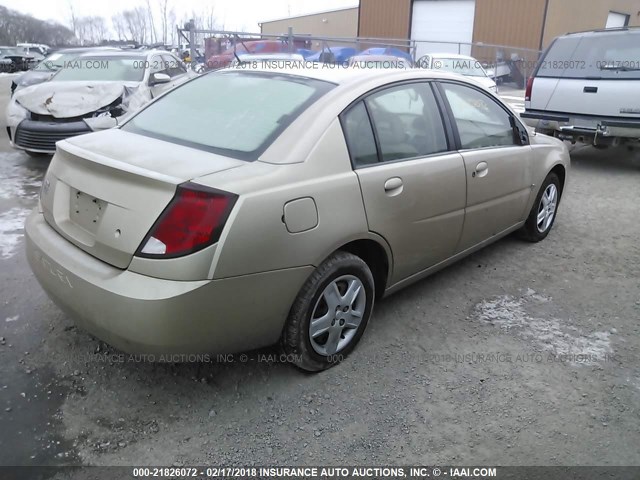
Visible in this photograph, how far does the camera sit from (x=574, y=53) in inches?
302

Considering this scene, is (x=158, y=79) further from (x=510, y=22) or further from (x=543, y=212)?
(x=510, y=22)

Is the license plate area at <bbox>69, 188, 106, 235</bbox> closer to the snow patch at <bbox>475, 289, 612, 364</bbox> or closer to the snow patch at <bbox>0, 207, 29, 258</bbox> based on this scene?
the snow patch at <bbox>0, 207, 29, 258</bbox>

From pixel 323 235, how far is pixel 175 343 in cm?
84

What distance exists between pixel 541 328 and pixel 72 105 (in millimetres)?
6469

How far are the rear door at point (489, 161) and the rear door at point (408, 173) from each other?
169 millimetres

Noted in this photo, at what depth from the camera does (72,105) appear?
7082 millimetres

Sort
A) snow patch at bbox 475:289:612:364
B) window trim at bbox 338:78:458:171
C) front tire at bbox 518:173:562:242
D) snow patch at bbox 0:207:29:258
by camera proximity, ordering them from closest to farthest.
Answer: window trim at bbox 338:78:458:171 < snow patch at bbox 475:289:612:364 < snow patch at bbox 0:207:29:258 < front tire at bbox 518:173:562:242

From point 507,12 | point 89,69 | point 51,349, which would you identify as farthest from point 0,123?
point 507,12

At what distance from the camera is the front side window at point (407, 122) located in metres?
3.03

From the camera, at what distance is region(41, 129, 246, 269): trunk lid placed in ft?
7.50

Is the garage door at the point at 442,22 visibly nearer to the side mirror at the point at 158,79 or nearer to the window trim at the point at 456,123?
the side mirror at the point at 158,79

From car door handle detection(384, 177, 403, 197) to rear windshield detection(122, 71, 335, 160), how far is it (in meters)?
0.61

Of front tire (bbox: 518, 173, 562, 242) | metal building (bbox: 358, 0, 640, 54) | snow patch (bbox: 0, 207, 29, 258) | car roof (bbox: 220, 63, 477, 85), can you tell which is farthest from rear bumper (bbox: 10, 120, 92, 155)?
metal building (bbox: 358, 0, 640, 54)

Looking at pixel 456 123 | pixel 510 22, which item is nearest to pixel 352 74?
pixel 456 123
